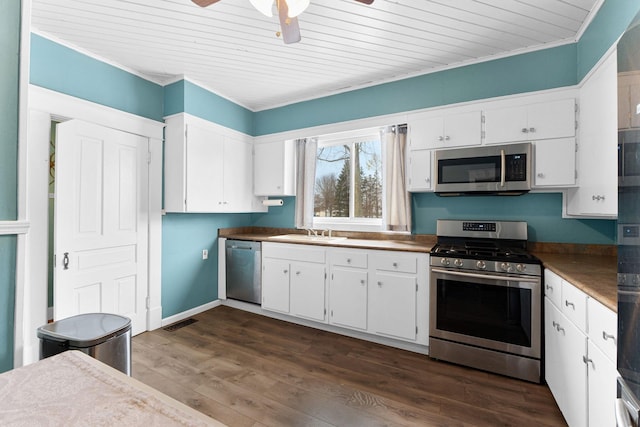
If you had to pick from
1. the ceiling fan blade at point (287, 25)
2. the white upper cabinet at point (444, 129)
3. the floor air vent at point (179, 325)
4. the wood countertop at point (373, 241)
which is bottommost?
the floor air vent at point (179, 325)

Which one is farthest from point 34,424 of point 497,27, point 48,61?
point 497,27

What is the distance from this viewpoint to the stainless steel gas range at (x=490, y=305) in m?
2.12

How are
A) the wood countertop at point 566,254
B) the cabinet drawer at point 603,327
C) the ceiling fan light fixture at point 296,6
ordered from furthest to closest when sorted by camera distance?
the ceiling fan light fixture at point 296,6, the wood countertop at point 566,254, the cabinet drawer at point 603,327

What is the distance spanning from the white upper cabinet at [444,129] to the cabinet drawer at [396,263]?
1.13 m

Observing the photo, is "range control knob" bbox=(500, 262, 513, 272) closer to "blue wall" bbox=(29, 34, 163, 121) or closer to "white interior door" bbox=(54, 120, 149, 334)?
"white interior door" bbox=(54, 120, 149, 334)

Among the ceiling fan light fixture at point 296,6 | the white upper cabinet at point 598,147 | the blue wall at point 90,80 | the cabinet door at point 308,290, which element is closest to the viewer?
the ceiling fan light fixture at point 296,6

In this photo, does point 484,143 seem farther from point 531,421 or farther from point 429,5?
point 531,421

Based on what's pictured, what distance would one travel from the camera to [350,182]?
3676mm

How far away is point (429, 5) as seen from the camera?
2.03 metres

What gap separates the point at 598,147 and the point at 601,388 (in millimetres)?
1555

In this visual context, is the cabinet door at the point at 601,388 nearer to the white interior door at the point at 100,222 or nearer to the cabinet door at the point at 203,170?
the cabinet door at the point at 203,170

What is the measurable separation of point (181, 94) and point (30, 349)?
104 inches

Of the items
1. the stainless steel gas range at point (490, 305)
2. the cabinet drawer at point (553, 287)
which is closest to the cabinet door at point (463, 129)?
the stainless steel gas range at point (490, 305)

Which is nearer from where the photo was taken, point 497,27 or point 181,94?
point 497,27
